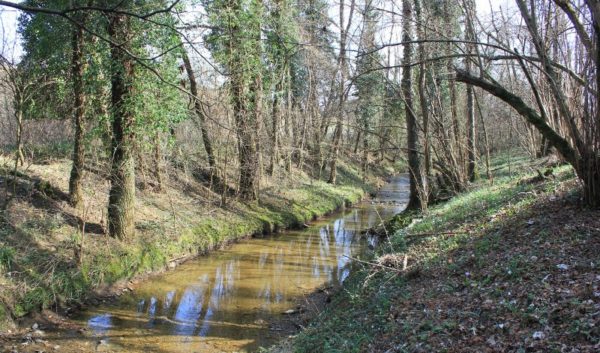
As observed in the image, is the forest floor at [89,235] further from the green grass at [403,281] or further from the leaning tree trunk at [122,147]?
the green grass at [403,281]

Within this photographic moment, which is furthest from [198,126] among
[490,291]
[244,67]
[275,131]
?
[490,291]

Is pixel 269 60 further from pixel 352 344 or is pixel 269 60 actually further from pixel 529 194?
pixel 352 344

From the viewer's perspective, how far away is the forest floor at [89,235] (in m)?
8.33

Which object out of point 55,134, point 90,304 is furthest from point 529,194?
point 55,134

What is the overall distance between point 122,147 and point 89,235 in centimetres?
214

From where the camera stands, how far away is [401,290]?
605cm

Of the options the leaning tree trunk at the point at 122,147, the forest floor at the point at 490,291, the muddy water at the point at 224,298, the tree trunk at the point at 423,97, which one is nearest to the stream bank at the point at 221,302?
the muddy water at the point at 224,298

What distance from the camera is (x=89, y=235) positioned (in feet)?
34.5

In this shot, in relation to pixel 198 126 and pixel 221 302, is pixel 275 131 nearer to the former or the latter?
pixel 198 126

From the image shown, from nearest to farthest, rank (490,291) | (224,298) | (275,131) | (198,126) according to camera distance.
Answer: (490,291) → (224,298) → (198,126) → (275,131)

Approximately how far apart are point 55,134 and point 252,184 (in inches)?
278

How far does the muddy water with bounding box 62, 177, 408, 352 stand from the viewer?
25.0 ft

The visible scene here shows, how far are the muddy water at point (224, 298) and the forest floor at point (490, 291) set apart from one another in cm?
184

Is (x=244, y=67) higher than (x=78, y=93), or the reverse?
(x=244, y=67)
